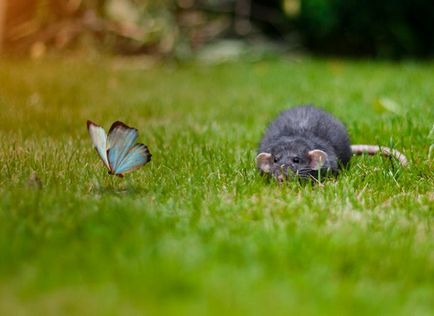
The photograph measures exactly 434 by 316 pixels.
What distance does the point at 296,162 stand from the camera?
434 cm

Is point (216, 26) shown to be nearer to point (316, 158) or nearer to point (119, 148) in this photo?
point (316, 158)

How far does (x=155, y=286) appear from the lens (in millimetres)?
→ 2441

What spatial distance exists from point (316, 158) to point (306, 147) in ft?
0.56

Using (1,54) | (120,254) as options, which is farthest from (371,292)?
(1,54)

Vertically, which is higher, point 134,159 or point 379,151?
point 134,159

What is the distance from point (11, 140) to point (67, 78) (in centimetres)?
318

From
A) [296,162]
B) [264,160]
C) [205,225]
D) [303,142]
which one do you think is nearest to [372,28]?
[303,142]

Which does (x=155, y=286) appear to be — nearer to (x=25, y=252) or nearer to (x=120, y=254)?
(x=120, y=254)

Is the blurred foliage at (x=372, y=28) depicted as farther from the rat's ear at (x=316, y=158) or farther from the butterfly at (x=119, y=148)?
the butterfly at (x=119, y=148)

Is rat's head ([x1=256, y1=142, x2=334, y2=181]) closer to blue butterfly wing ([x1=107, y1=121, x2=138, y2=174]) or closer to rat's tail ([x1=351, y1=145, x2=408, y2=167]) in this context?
rat's tail ([x1=351, y1=145, x2=408, y2=167])

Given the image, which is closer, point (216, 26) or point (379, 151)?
point (379, 151)

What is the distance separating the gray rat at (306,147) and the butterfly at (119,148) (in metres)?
0.81

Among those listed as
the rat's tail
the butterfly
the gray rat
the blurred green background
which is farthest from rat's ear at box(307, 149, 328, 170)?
the blurred green background

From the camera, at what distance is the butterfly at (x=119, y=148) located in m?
3.63
